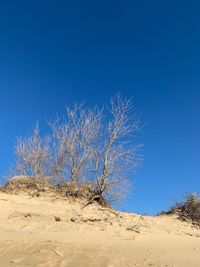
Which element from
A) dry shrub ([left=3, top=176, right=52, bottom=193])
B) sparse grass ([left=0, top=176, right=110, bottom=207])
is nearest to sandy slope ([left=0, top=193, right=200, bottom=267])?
sparse grass ([left=0, top=176, right=110, bottom=207])

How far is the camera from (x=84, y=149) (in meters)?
18.0

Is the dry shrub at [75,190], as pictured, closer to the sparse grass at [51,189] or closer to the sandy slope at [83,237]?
the sparse grass at [51,189]

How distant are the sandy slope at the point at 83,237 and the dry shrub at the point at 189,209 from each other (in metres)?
1.32

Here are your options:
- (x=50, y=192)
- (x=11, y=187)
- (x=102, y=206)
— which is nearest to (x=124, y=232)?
(x=102, y=206)

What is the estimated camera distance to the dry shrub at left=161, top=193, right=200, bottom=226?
44.4 feet

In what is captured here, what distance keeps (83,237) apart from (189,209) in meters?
6.58

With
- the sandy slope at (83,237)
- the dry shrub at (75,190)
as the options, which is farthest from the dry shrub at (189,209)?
the dry shrub at (75,190)

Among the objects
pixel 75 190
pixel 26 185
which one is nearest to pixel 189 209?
pixel 75 190

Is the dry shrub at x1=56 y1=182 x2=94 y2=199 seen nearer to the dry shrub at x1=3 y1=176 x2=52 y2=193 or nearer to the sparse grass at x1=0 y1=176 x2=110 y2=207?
the sparse grass at x1=0 y1=176 x2=110 y2=207

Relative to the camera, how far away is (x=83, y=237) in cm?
842

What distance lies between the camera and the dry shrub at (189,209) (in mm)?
13522

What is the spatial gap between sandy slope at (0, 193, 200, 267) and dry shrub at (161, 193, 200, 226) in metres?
1.32

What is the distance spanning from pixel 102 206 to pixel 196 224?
10.4ft

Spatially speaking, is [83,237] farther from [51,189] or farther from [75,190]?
[51,189]
